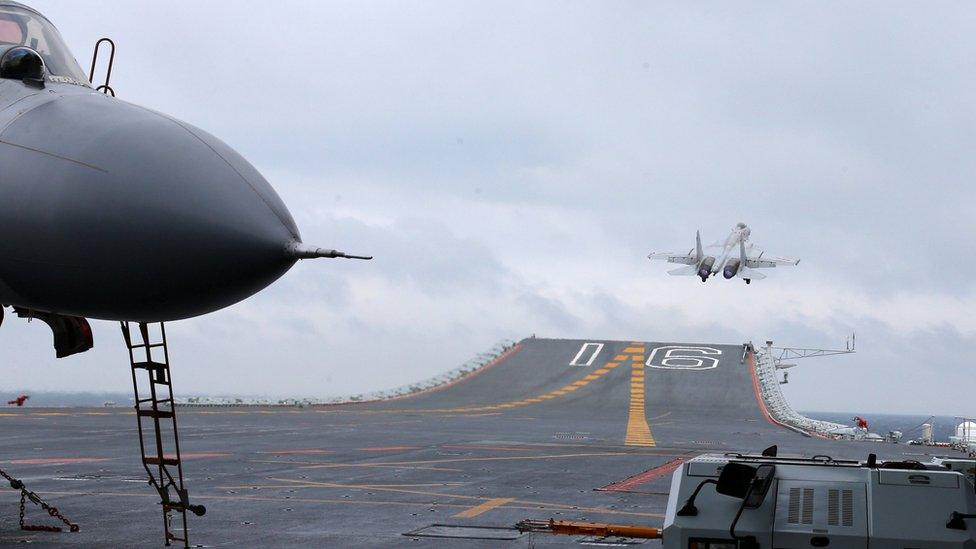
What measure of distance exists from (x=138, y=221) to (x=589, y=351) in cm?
7437

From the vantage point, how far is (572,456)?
3119 centimetres

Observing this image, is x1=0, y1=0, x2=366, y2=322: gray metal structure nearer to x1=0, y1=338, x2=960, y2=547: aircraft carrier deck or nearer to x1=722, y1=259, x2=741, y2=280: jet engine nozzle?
x1=0, y1=338, x2=960, y2=547: aircraft carrier deck

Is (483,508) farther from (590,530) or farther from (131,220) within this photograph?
(131,220)

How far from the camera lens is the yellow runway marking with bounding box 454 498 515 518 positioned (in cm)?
1827

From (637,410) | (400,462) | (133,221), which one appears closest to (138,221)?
(133,221)

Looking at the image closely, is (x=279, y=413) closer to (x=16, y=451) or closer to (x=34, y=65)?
(x=16, y=451)

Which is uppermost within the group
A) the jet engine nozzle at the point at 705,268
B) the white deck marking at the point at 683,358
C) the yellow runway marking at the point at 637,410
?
the jet engine nozzle at the point at 705,268

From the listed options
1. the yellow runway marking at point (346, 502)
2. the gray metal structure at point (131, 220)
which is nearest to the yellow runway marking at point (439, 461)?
the yellow runway marking at point (346, 502)

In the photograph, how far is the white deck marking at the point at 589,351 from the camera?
76.9 meters

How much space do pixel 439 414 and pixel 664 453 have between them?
22.8 meters

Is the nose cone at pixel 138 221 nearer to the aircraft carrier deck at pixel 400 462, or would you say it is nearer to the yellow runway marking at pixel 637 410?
the aircraft carrier deck at pixel 400 462

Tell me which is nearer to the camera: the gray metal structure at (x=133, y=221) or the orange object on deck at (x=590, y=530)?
the gray metal structure at (x=133, y=221)

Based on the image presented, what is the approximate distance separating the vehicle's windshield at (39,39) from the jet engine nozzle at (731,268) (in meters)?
79.6

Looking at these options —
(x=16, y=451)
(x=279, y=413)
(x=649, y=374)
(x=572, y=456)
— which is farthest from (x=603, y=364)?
(x=16, y=451)
